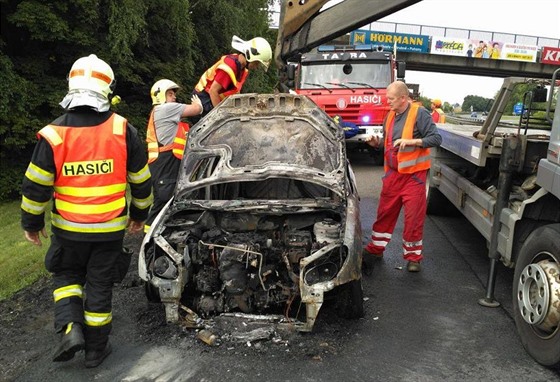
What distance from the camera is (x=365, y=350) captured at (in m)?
3.57

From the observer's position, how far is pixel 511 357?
349 cm

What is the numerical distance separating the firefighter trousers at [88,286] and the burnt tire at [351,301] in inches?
68.3

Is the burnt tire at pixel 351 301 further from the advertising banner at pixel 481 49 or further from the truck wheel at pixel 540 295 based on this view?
the advertising banner at pixel 481 49

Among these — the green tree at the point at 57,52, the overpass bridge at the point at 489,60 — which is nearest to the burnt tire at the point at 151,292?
the green tree at the point at 57,52

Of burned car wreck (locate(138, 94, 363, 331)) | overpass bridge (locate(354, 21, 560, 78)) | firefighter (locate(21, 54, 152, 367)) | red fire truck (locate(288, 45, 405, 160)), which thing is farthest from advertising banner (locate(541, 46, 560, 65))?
firefighter (locate(21, 54, 152, 367))

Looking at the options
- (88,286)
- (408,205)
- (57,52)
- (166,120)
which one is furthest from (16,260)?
(57,52)

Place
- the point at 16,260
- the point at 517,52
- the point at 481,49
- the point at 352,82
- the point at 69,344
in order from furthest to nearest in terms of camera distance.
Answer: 1. the point at 517,52
2. the point at 481,49
3. the point at 352,82
4. the point at 16,260
5. the point at 69,344

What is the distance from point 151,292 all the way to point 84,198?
1134mm

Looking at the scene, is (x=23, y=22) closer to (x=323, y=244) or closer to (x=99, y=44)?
(x=99, y=44)

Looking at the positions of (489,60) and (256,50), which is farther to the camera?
(489,60)

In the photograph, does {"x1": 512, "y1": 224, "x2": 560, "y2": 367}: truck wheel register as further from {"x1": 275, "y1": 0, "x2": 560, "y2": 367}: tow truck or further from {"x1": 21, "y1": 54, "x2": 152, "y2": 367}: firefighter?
{"x1": 21, "y1": 54, "x2": 152, "y2": 367}: firefighter

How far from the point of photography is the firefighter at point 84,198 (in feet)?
10.5

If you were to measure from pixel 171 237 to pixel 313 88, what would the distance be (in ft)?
27.9

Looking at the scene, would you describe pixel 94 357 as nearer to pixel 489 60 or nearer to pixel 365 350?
pixel 365 350
